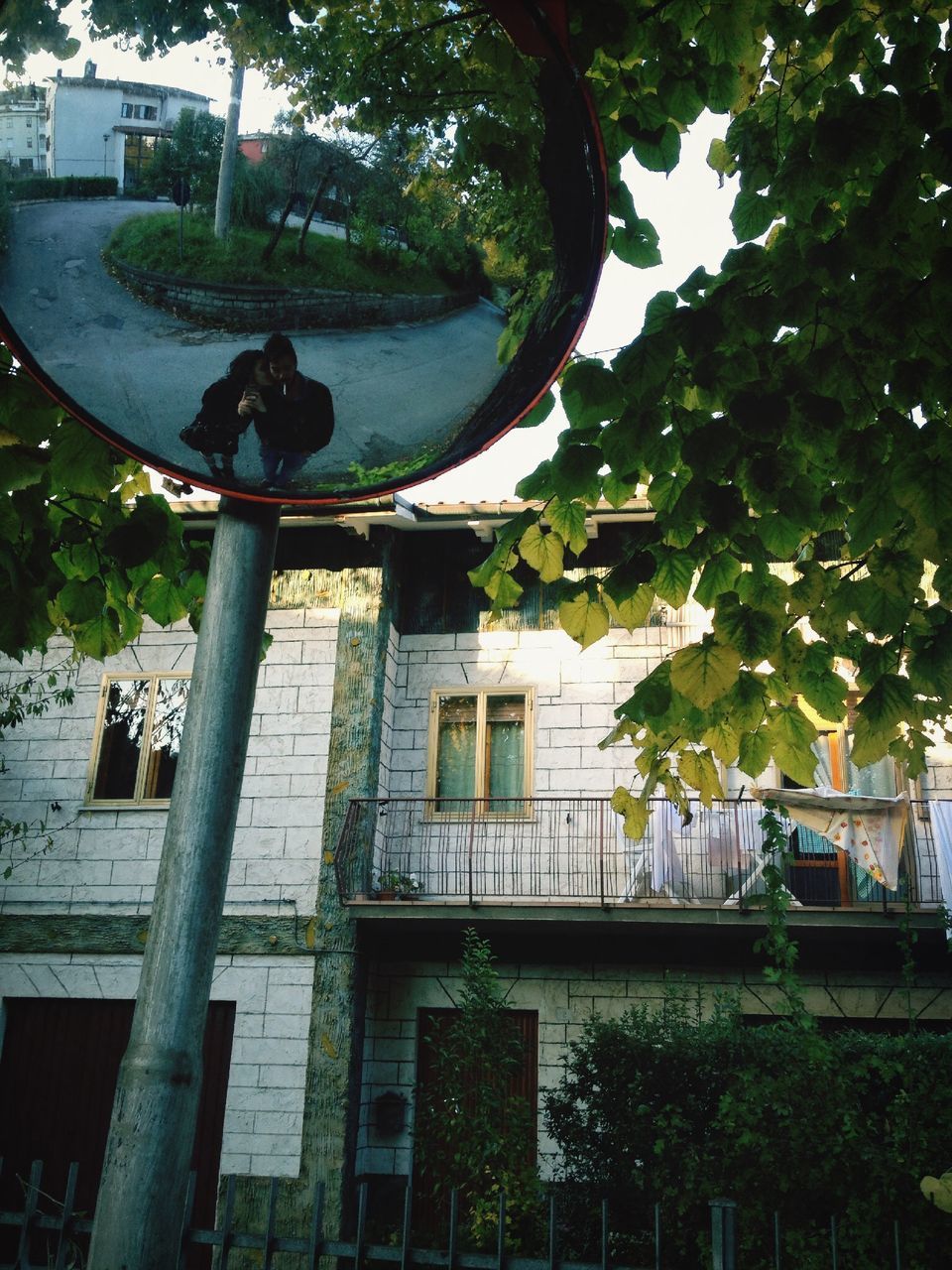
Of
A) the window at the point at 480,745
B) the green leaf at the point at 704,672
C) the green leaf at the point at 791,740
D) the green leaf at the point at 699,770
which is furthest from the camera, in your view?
the window at the point at 480,745

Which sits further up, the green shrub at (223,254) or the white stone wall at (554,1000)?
the white stone wall at (554,1000)

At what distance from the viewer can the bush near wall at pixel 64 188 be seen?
1416 mm

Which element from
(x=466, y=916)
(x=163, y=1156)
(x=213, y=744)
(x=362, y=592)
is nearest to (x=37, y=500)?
(x=213, y=744)

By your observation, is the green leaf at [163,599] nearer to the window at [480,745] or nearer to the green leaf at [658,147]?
the green leaf at [658,147]

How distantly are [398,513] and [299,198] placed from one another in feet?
39.7

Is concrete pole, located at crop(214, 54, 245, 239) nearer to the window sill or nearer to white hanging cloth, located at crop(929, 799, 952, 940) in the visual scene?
white hanging cloth, located at crop(929, 799, 952, 940)

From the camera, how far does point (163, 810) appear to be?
43.9 ft

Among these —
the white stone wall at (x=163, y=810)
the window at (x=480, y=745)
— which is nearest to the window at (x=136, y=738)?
the white stone wall at (x=163, y=810)

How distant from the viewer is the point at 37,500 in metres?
2.98

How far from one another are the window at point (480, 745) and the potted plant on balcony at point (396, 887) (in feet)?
3.08

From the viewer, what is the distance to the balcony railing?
12.2 metres

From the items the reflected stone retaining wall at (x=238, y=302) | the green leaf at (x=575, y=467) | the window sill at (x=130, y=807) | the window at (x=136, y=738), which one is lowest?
the reflected stone retaining wall at (x=238, y=302)

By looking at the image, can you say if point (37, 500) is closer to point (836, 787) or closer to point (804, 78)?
point (804, 78)

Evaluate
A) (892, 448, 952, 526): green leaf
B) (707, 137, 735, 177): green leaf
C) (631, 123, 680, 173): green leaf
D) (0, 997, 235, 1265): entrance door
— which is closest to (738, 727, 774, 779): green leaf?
(892, 448, 952, 526): green leaf
